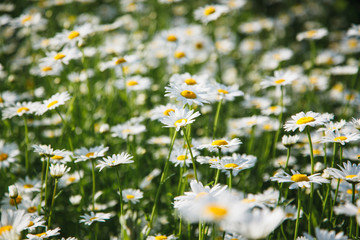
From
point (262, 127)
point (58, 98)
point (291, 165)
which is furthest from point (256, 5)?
point (58, 98)

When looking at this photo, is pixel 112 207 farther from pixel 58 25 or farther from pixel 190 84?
pixel 58 25

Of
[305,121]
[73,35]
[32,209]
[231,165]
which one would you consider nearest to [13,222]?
[32,209]

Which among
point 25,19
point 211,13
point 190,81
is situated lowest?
point 190,81

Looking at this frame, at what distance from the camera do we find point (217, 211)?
108cm

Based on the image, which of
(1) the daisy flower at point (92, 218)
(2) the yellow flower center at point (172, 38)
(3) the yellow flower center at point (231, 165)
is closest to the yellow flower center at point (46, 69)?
(2) the yellow flower center at point (172, 38)

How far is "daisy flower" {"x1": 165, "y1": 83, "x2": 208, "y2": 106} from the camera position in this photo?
6.51 feet

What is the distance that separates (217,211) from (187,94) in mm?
1073

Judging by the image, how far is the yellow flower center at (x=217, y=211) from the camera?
41.6 inches

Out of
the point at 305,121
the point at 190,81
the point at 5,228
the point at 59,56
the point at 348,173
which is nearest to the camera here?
the point at 5,228

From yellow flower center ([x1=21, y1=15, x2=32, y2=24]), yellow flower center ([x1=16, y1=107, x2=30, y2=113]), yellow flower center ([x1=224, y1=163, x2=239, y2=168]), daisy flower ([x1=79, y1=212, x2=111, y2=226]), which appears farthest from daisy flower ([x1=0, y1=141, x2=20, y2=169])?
yellow flower center ([x1=224, y1=163, x2=239, y2=168])

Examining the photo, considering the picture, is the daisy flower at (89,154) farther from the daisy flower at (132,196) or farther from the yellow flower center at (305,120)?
the yellow flower center at (305,120)

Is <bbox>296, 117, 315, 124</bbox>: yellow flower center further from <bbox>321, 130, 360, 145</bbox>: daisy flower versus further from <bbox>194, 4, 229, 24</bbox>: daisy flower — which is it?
<bbox>194, 4, 229, 24</bbox>: daisy flower

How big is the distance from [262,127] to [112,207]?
1.75m

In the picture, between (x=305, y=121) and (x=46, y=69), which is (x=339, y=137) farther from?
(x=46, y=69)
